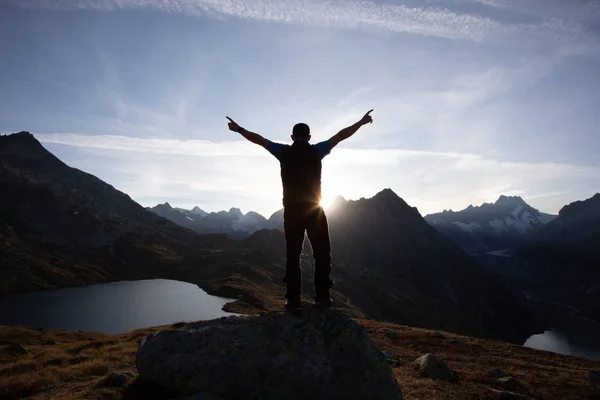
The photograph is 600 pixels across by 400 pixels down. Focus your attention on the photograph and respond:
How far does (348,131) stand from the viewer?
1042 cm

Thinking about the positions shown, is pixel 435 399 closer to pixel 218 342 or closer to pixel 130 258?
pixel 218 342

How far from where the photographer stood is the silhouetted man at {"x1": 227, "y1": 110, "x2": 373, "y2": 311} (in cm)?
995

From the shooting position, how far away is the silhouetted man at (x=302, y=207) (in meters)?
9.95

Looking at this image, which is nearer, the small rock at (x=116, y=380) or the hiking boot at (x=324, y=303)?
the hiking boot at (x=324, y=303)

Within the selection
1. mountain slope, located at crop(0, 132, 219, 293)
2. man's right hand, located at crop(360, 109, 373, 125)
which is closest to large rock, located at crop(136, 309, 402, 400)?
man's right hand, located at crop(360, 109, 373, 125)

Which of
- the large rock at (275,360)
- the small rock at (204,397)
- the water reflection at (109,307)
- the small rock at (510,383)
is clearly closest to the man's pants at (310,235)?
the large rock at (275,360)

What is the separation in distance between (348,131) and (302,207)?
2.49 m

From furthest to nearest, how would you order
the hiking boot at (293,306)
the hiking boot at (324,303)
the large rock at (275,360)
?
1. the hiking boot at (293,306)
2. the hiking boot at (324,303)
3. the large rock at (275,360)

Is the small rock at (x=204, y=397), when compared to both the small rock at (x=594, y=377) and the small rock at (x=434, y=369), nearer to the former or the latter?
the small rock at (x=434, y=369)

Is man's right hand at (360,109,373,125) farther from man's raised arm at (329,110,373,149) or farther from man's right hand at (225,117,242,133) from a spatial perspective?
man's right hand at (225,117,242,133)

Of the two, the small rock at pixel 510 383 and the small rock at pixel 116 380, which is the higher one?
the small rock at pixel 116 380

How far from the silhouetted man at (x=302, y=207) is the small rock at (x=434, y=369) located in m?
11.7

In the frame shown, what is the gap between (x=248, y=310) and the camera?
9519cm

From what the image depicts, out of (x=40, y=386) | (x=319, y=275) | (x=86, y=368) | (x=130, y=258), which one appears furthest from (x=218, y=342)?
(x=130, y=258)
